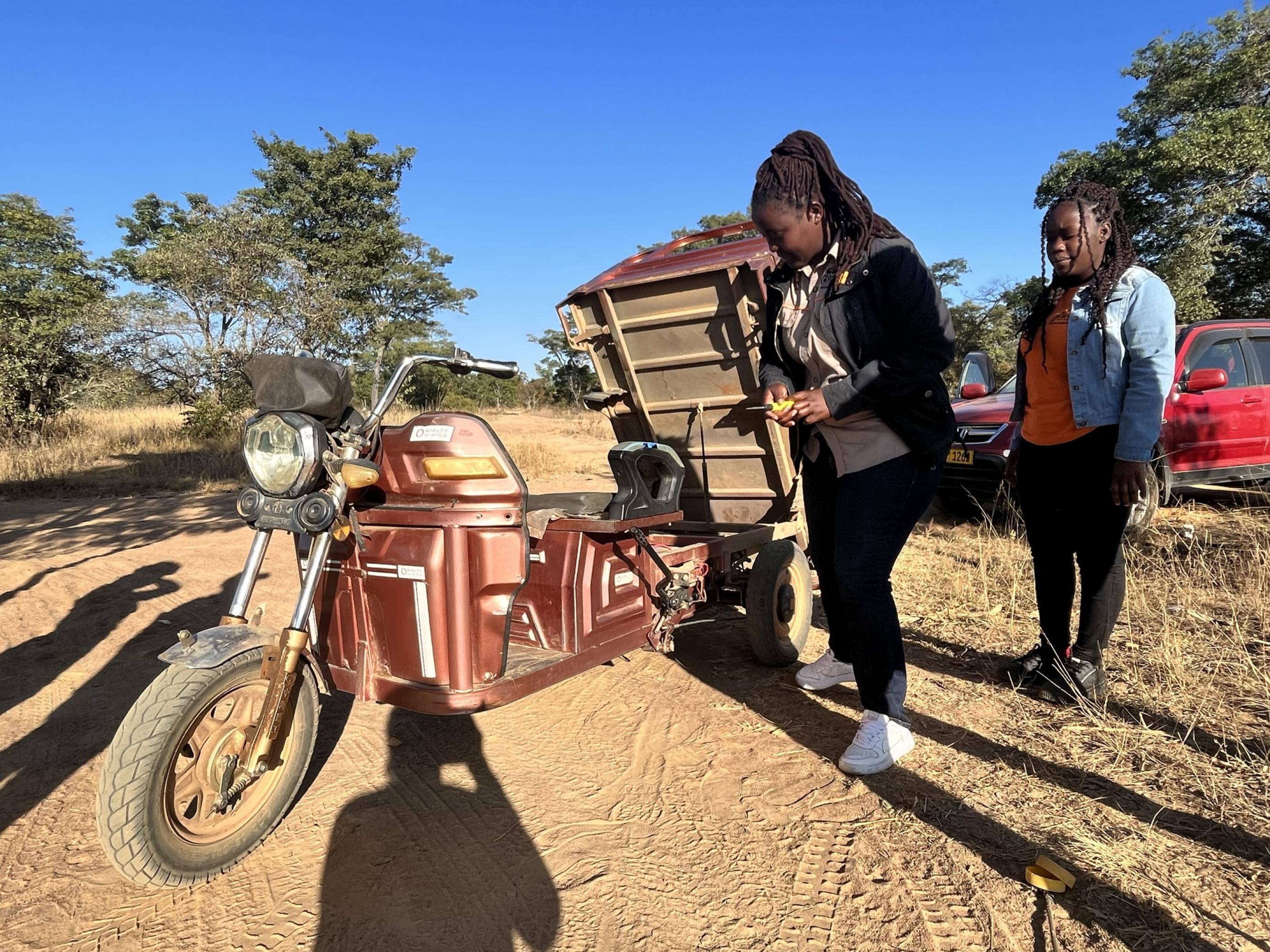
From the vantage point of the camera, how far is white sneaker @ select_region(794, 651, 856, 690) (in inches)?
138

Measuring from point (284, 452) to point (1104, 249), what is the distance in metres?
3.23

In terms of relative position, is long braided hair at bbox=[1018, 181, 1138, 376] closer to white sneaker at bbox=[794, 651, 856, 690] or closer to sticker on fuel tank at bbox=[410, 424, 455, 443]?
white sneaker at bbox=[794, 651, 856, 690]

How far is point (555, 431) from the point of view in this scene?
20.9 m

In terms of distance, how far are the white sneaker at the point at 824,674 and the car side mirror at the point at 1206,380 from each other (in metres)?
5.28

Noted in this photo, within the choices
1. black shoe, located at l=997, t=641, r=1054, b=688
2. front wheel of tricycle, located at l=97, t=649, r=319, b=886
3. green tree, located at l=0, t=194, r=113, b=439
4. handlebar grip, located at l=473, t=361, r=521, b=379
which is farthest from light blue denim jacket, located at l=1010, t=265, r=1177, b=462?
green tree, located at l=0, t=194, r=113, b=439

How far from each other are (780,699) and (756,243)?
2.36 metres

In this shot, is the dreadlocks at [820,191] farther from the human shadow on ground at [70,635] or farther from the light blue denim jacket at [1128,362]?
the human shadow on ground at [70,635]

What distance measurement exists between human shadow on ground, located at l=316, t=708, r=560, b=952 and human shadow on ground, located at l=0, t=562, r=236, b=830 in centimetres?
122

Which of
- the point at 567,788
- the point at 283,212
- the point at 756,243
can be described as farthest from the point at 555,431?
the point at 567,788

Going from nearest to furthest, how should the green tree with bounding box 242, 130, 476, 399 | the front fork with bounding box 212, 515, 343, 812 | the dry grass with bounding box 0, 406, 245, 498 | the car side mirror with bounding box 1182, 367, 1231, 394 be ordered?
the front fork with bounding box 212, 515, 343, 812
the car side mirror with bounding box 1182, 367, 1231, 394
the dry grass with bounding box 0, 406, 245, 498
the green tree with bounding box 242, 130, 476, 399

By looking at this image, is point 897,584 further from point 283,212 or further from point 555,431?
point 283,212

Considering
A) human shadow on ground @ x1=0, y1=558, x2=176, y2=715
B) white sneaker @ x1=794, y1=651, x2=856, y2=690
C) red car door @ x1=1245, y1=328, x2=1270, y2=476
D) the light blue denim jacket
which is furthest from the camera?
red car door @ x1=1245, y1=328, x2=1270, y2=476

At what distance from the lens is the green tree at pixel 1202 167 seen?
1730cm

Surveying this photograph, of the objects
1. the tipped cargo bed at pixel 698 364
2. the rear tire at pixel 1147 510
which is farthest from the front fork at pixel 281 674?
the rear tire at pixel 1147 510
